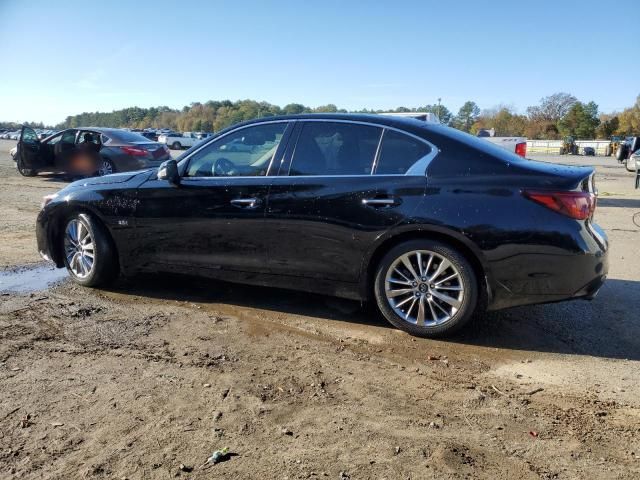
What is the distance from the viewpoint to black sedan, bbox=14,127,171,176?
14141 millimetres

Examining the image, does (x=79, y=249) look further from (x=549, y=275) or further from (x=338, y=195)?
(x=549, y=275)

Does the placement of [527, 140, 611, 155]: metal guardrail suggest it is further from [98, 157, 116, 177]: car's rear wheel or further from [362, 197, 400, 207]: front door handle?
[362, 197, 400, 207]: front door handle

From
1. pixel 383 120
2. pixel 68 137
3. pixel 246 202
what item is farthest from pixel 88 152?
pixel 383 120

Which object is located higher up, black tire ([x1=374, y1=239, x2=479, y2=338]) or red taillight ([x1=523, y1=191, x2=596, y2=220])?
red taillight ([x1=523, y1=191, x2=596, y2=220])

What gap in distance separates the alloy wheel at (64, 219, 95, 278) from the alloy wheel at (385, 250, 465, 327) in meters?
2.98

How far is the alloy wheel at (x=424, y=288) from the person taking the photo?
4016 mm

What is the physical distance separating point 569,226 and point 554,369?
991mm

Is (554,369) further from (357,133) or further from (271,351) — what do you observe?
(357,133)

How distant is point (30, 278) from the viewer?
18.6 ft

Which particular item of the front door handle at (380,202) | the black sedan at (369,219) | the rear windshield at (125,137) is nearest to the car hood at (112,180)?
the black sedan at (369,219)

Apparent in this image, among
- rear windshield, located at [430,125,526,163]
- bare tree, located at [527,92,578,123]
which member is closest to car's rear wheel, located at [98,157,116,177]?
rear windshield, located at [430,125,526,163]

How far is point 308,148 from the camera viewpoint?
4508mm

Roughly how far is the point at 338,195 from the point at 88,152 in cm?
1211

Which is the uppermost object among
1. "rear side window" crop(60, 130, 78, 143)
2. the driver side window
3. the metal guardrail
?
the metal guardrail
